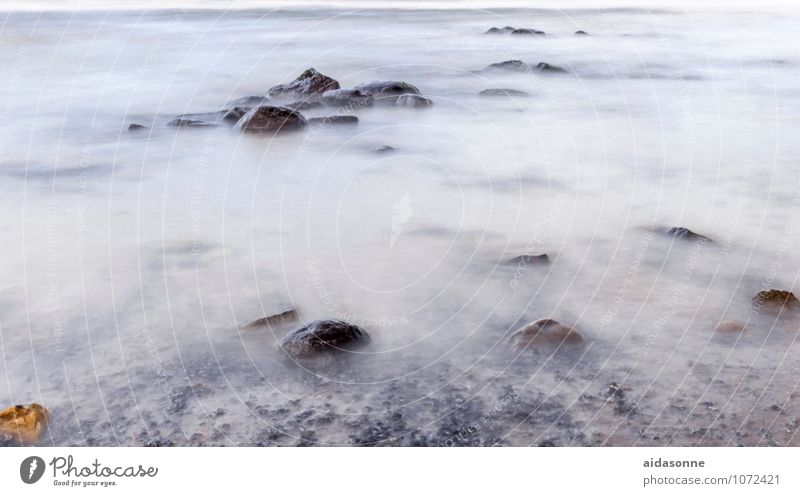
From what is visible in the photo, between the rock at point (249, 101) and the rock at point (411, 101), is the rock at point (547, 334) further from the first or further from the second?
the rock at point (249, 101)

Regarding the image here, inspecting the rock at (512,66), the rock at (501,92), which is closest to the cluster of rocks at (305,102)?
the rock at (501,92)

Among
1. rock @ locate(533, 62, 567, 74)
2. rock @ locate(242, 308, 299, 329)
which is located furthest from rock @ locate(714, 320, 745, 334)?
rock @ locate(533, 62, 567, 74)

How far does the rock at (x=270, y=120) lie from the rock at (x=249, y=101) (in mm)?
1070

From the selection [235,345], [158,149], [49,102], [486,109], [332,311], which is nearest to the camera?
[235,345]

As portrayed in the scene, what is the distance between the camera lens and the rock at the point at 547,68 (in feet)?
35.2

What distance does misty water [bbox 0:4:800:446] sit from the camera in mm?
3150

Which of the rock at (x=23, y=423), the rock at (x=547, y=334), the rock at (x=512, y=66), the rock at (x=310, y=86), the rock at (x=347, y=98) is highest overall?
the rock at (x=310, y=86)

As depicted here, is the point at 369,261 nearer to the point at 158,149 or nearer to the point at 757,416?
the point at 757,416

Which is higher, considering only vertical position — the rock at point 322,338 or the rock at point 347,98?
the rock at point 347,98

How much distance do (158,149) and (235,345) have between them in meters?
3.99

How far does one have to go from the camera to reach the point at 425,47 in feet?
42.8

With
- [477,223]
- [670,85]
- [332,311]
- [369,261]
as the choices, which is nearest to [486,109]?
[670,85]

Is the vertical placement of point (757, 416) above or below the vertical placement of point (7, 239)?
below

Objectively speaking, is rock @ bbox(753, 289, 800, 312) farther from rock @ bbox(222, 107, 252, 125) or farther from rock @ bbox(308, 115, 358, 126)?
rock @ bbox(222, 107, 252, 125)
